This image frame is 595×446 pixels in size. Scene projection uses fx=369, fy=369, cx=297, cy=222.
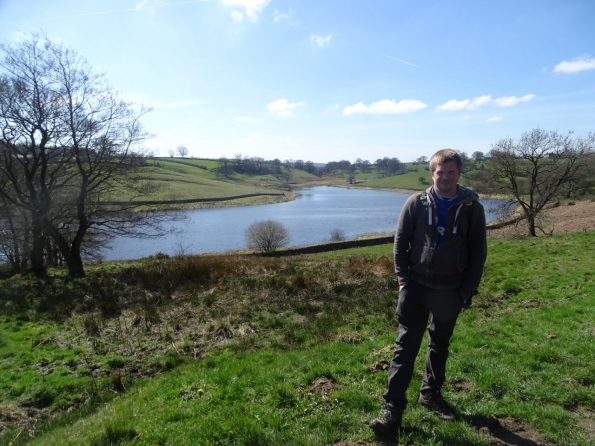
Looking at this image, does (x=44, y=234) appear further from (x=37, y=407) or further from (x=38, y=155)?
(x=37, y=407)

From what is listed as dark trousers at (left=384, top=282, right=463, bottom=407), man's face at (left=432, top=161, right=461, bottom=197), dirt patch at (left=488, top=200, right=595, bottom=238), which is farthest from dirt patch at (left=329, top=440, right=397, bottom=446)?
dirt patch at (left=488, top=200, right=595, bottom=238)

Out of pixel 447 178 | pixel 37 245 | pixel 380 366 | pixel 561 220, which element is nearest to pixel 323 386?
pixel 380 366

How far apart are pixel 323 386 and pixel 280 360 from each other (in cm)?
165

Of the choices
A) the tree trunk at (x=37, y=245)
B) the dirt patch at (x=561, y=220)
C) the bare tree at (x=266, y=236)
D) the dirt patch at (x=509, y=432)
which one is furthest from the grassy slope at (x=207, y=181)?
the dirt patch at (x=509, y=432)

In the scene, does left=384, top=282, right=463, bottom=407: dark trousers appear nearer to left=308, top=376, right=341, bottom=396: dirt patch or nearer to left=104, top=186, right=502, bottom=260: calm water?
left=308, top=376, right=341, bottom=396: dirt patch

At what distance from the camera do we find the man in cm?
343

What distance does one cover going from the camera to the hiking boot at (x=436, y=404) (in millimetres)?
3717

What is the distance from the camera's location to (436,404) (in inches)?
151

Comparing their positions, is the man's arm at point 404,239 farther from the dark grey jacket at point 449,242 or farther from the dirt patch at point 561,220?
the dirt patch at point 561,220

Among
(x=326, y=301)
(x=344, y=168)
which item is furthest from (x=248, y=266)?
(x=344, y=168)

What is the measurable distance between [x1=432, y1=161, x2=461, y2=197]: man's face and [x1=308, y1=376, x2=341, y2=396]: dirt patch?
273cm

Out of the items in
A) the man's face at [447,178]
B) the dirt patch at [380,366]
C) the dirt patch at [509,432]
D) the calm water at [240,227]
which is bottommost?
the calm water at [240,227]

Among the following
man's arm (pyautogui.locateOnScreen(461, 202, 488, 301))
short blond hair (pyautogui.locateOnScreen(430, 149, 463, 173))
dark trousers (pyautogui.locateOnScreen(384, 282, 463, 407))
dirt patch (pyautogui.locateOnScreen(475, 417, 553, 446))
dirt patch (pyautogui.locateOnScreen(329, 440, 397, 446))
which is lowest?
dirt patch (pyautogui.locateOnScreen(329, 440, 397, 446))

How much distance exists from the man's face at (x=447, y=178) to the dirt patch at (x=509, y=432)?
2235 mm
